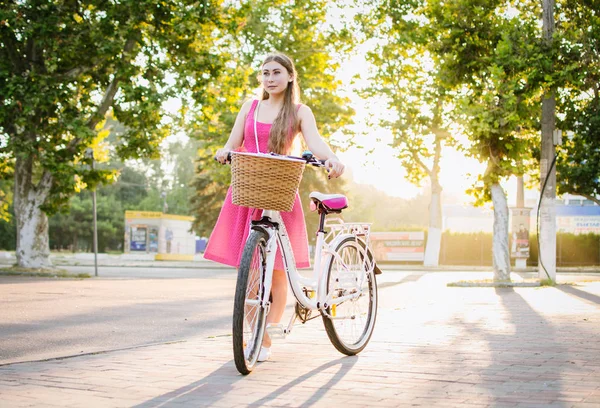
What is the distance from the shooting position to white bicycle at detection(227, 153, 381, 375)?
16.3ft

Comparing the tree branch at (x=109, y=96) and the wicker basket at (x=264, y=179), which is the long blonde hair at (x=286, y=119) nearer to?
the wicker basket at (x=264, y=179)

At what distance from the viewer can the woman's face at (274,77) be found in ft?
18.6

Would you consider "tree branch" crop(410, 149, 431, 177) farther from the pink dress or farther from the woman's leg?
the woman's leg

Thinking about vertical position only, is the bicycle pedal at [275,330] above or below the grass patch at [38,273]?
above

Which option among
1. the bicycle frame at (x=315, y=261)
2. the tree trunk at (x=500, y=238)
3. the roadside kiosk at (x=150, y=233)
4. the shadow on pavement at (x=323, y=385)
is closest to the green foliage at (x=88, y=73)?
the tree trunk at (x=500, y=238)

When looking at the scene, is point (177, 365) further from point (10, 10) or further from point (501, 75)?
point (10, 10)

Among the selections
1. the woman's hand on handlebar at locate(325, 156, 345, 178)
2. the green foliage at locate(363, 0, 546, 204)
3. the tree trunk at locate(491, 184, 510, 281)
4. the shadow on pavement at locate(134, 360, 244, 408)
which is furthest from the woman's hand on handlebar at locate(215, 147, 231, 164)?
the tree trunk at locate(491, 184, 510, 281)

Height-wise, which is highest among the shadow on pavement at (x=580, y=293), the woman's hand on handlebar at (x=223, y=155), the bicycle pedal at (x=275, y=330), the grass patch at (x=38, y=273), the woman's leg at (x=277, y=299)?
the woman's hand on handlebar at (x=223, y=155)

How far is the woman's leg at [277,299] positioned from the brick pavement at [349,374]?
0.99ft

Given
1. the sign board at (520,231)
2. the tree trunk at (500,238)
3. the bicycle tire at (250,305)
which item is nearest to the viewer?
the bicycle tire at (250,305)

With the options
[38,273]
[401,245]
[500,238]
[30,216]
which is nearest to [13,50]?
[30,216]

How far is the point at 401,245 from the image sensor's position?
42.2 m

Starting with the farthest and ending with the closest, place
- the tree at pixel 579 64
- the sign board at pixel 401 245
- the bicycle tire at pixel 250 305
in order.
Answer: the sign board at pixel 401 245 < the tree at pixel 579 64 < the bicycle tire at pixel 250 305

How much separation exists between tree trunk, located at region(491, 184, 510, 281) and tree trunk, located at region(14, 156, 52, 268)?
11.5 meters
